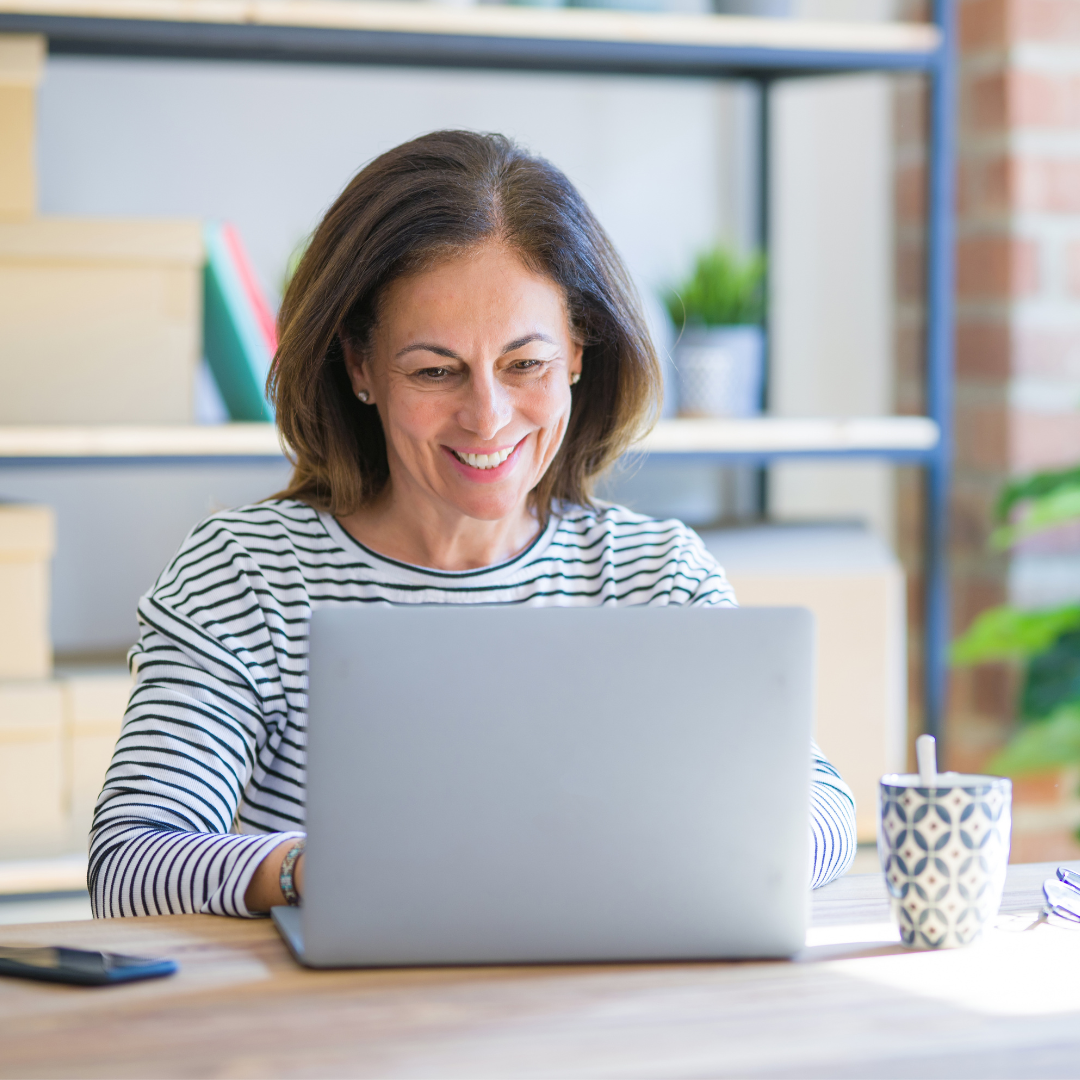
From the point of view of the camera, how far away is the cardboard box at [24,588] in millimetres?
1779

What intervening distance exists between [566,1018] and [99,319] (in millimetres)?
1311

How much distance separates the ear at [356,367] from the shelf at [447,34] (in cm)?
70

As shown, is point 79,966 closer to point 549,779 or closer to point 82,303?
point 549,779

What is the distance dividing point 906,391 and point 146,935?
1808 millimetres

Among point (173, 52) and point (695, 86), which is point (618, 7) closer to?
point (695, 86)

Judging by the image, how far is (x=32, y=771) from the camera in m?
1.78

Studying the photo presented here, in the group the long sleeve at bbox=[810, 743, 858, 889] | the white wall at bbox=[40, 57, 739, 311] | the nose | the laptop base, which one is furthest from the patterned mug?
the white wall at bbox=[40, 57, 739, 311]

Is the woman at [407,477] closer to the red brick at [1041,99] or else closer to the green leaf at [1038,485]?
the green leaf at [1038,485]

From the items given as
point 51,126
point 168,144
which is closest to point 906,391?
point 168,144

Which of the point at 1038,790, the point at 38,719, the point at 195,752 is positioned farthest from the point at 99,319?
the point at 1038,790

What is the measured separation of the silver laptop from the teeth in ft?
1.58

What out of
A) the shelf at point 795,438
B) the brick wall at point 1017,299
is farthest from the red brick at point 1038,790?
the shelf at point 795,438

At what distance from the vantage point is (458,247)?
1.21 metres

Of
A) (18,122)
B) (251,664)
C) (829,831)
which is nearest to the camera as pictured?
(829,831)
